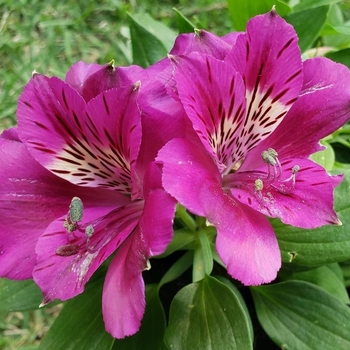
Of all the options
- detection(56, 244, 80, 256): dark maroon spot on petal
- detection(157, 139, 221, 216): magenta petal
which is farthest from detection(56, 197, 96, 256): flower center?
detection(157, 139, 221, 216): magenta petal

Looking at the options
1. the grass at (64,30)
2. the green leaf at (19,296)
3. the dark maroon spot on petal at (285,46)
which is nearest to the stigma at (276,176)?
the dark maroon spot on petal at (285,46)

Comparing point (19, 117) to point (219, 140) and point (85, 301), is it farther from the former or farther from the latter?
point (85, 301)

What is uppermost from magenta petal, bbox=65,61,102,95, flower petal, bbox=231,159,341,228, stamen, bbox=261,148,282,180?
magenta petal, bbox=65,61,102,95

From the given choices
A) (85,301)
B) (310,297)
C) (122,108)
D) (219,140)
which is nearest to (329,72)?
(219,140)

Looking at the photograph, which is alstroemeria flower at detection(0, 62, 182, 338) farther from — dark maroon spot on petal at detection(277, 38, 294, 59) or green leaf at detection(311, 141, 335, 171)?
green leaf at detection(311, 141, 335, 171)

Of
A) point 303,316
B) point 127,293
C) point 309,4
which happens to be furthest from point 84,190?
point 309,4

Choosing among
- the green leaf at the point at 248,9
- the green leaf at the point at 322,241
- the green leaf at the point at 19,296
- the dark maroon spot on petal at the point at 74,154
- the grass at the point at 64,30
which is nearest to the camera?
the dark maroon spot on petal at the point at 74,154

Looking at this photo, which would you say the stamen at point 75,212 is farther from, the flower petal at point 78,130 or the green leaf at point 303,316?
the green leaf at point 303,316

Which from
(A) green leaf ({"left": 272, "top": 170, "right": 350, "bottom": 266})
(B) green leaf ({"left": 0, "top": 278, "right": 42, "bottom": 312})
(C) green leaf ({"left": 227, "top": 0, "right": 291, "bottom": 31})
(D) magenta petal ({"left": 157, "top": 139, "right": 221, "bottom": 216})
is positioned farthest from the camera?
(C) green leaf ({"left": 227, "top": 0, "right": 291, "bottom": 31})
